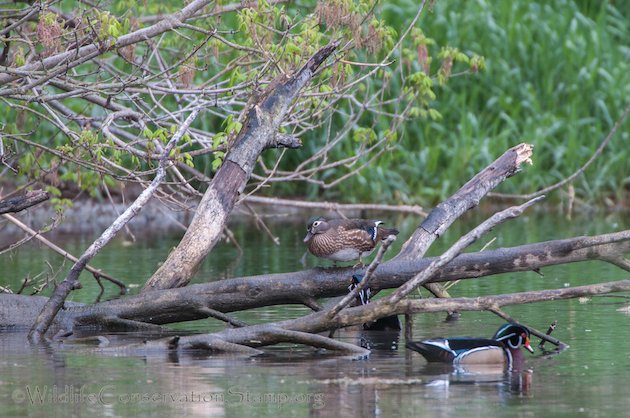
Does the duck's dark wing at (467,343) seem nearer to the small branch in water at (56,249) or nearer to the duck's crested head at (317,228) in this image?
the duck's crested head at (317,228)

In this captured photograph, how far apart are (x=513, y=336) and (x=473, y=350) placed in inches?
13.5

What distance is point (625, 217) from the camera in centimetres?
1941

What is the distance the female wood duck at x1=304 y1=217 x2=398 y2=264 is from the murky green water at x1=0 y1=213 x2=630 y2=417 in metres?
0.65

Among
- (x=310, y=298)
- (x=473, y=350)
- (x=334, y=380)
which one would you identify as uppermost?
(x=310, y=298)

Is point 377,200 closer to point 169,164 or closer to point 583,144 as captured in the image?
point 583,144

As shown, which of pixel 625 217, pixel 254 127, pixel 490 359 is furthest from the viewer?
pixel 625 217

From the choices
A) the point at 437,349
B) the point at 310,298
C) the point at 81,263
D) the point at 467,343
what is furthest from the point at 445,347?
the point at 81,263

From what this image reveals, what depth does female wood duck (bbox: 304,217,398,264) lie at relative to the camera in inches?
398

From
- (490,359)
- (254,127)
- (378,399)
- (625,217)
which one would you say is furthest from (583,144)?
(378,399)

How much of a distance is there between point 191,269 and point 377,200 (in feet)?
34.0

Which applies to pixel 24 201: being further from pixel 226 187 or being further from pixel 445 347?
pixel 445 347

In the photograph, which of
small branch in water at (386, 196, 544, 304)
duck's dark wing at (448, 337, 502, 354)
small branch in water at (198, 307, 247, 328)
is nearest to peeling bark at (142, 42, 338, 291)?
small branch in water at (198, 307, 247, 328)

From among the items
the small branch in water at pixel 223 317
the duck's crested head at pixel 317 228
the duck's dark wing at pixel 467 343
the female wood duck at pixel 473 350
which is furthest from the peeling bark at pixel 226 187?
the duck's dark wing at pixel 467 343

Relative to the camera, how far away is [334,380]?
789cm
